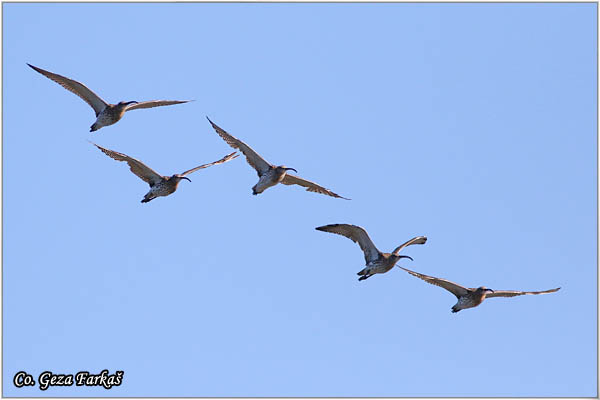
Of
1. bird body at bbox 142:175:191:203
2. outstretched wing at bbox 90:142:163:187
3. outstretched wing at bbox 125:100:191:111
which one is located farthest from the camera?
outstretched wing at bbox 125:100:191:111

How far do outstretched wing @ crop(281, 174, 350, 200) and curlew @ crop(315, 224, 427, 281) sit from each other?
185cm

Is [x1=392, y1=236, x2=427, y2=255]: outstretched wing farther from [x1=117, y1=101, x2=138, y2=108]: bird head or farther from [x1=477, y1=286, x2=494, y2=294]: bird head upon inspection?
[x1=117, y1=101, x2=138, y2=108]: bird head

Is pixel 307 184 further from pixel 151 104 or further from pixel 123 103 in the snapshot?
pixel 123 103

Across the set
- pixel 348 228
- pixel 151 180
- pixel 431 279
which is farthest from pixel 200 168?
pixel 431 279

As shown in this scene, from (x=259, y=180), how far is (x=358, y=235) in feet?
10.2

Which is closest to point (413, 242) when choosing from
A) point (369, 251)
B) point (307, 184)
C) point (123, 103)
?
point (369, 251)

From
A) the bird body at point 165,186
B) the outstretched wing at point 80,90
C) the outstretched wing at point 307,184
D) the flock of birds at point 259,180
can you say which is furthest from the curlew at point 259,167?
the outstretched wing at point 80,90

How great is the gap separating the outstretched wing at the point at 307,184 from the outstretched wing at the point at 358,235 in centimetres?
179

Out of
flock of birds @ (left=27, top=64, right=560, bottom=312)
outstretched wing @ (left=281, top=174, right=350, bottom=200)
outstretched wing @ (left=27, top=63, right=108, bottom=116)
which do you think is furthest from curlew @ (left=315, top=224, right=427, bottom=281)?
outstretched wing @ (left=27, top=63, right=108, bottom=116)

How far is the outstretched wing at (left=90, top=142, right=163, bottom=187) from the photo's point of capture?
3656cm

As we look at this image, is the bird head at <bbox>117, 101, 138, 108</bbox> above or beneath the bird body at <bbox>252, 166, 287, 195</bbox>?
above

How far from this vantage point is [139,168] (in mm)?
36844

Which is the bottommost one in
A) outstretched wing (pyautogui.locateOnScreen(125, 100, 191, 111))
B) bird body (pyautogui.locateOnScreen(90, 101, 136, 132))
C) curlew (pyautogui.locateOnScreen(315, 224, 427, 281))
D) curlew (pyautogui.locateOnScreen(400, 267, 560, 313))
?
curlew (pyautogui.locateOnScreen(400, 267, 560, 313))

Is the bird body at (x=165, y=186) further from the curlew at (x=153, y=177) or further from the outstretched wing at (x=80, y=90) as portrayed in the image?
the outstretched wing at (x=80, y=90)
